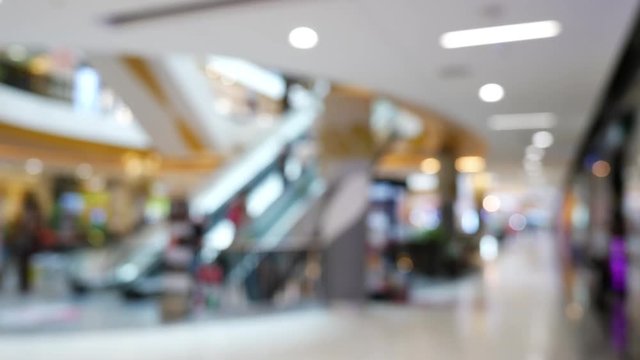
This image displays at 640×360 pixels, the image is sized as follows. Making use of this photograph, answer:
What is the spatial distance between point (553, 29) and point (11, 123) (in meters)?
11.7

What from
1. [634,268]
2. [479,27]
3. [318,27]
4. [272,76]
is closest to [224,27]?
[318,27]

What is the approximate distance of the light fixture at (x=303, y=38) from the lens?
502 cm

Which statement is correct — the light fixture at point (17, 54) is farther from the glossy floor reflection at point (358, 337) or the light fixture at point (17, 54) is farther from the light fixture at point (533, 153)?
the light fixture at point (533, 153)

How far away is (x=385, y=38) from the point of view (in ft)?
17.0

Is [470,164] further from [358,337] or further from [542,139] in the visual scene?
[358,337]

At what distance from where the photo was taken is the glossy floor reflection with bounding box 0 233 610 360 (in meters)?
5.83

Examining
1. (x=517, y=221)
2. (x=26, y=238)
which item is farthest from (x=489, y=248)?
(x=26, y=238)

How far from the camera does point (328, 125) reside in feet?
33.6

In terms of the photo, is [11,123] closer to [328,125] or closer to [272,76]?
[328,125]

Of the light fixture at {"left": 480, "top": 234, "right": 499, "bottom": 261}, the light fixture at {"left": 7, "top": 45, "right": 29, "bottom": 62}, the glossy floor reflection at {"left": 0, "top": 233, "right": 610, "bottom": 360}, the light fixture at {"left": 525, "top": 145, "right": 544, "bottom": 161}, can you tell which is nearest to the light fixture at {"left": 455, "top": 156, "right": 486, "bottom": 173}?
the light fixture at {"left": 525, "top": 145, "right": 544, "bottom": 161}

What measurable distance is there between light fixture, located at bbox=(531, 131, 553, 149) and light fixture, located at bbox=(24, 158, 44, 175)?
42.6 feet

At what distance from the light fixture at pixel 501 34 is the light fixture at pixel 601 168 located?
12.4 ft

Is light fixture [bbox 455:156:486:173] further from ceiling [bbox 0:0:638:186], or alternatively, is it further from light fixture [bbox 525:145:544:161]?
ceiling [bbox 0:0:638:186]

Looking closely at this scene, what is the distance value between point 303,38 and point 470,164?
13687 mm
